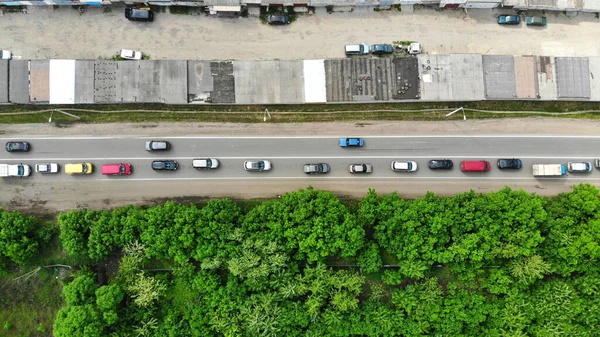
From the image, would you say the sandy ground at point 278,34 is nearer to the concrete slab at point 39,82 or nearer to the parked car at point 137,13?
the parked car at point 137,13

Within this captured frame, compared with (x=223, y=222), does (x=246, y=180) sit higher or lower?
higher

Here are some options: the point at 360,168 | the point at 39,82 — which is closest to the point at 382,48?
the point at 360,168

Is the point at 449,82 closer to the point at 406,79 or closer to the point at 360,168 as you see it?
the point at 406,79

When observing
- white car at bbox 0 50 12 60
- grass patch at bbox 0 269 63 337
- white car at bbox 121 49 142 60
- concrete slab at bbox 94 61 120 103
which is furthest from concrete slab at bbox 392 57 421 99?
grass patch at bbox 0 269 63 337

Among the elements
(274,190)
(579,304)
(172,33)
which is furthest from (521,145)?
(172,33)

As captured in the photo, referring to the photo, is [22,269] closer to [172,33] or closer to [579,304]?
[172,33]

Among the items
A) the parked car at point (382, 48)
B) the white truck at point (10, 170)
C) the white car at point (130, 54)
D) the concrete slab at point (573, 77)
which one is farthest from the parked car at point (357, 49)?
the white truck at point (10, 170)
